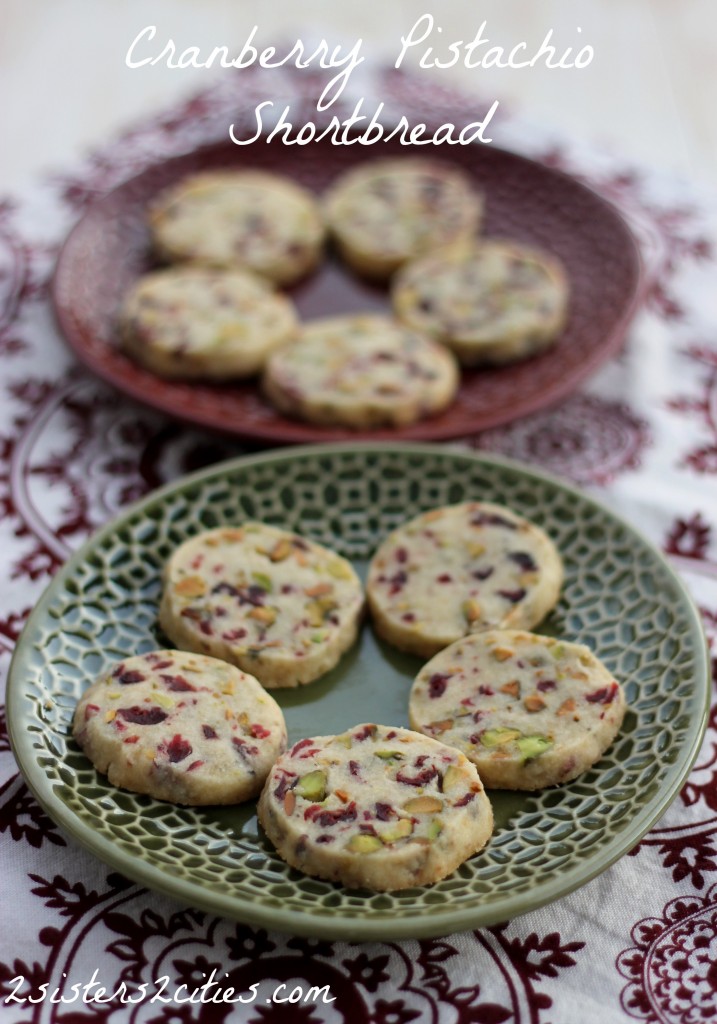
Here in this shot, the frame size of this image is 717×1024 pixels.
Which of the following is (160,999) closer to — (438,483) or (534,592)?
(534,592)

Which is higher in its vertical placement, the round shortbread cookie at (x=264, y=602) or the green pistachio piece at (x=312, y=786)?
the green pistachio piece at (x=312, y=786)

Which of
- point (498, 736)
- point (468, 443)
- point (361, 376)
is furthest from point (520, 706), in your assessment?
point (361, 376)

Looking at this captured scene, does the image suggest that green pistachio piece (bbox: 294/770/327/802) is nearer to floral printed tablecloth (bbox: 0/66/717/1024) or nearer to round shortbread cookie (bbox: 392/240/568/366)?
floral printed tablecloth (bbox: 0/66/717/1024)

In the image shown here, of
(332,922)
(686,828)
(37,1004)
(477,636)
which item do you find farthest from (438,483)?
(37,1004)

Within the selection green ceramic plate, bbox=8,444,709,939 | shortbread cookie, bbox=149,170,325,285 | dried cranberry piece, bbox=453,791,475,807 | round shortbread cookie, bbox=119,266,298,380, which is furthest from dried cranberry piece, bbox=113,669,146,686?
shortbread cookie, bbox=149,170,325,285

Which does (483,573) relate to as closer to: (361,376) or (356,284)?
(361,376)

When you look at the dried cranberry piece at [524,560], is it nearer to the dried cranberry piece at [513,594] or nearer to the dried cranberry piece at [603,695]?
the dried cranberry piece at [513,594]

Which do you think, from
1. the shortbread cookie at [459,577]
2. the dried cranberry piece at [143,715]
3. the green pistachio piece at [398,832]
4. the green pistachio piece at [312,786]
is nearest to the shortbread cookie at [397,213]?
the shortbread cookie at [459,577]
